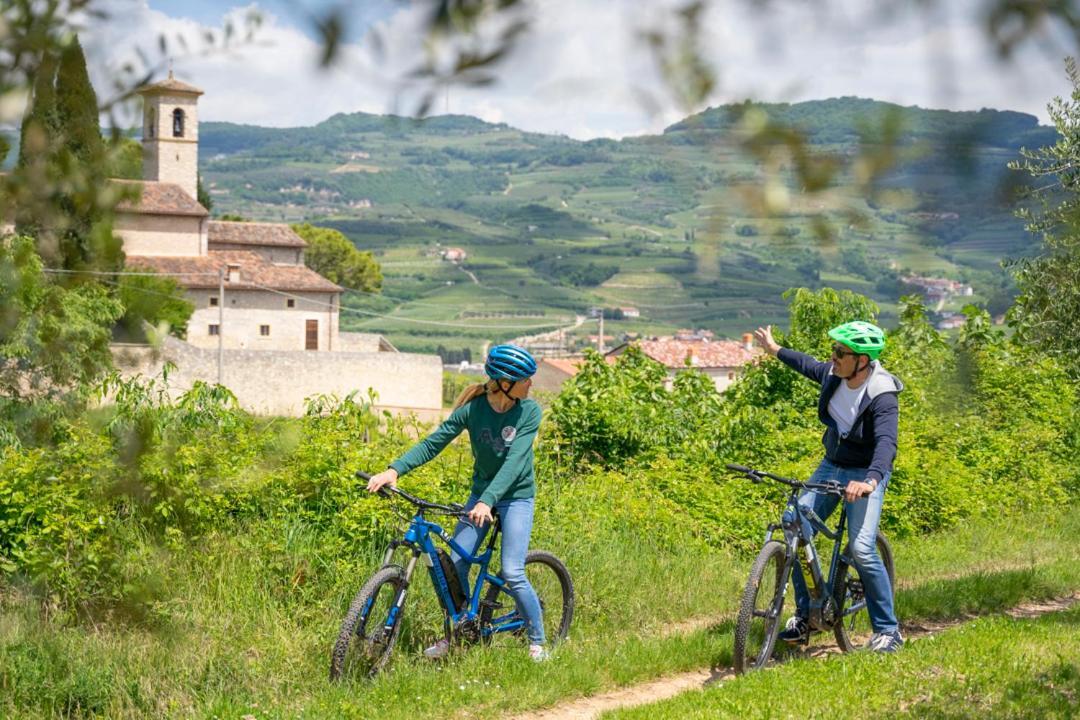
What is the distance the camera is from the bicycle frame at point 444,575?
6.07m

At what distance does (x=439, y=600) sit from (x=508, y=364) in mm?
1283

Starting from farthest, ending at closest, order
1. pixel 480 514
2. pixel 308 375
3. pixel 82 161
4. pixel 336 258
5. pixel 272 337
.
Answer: pixel 336 258
pixel 272 337
pixel 308 375
pixel 480 514
pixel 82 161

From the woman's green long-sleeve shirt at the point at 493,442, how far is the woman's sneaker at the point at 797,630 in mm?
1674

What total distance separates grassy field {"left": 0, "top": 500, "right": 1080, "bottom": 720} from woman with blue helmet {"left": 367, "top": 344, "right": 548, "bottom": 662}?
0.38 meters

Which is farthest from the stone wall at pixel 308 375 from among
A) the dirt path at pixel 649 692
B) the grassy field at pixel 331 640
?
the dirt path at pixel 649 692

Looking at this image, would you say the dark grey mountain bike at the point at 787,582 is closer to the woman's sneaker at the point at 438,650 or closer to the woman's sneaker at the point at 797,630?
the woman's sneaker at the point at 797,630

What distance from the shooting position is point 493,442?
20.2 ft

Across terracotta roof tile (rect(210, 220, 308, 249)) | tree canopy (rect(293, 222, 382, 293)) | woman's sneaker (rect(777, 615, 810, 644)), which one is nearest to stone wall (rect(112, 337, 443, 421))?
terracotta roof tile (rect(210, 220, 308, 249))

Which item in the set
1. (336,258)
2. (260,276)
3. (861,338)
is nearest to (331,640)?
(861,338)

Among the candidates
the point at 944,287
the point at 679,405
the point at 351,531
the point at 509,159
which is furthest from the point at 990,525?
the point at 944,287

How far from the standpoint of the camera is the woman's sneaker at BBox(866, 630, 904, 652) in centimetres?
662

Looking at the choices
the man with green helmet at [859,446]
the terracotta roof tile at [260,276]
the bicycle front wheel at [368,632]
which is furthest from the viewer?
the terracotta roof tile at [260,276]

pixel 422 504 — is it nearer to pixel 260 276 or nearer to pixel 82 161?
pixel 82 161

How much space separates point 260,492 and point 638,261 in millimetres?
4161
